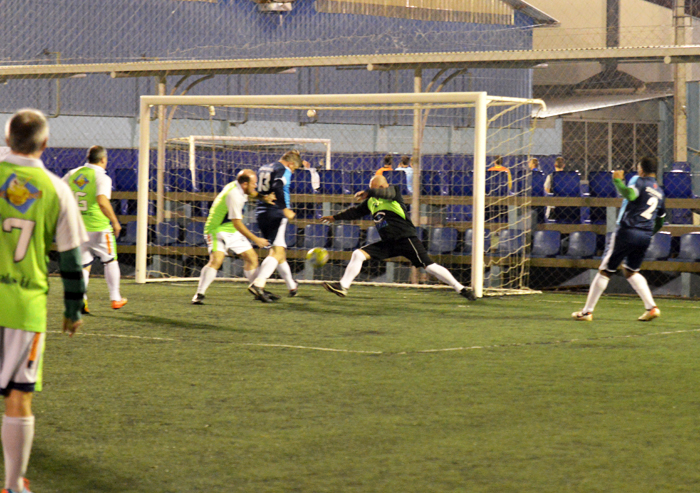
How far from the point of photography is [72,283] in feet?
12.7

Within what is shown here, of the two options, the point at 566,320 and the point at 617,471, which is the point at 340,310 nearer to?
the point at 566,320

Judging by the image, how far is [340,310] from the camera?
1103 cm

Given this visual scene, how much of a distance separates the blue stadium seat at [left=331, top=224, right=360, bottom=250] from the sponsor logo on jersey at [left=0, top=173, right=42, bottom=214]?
11.2 metres

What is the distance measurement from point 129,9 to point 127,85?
1989 millimetres

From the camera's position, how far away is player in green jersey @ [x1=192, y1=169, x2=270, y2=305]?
11180mm

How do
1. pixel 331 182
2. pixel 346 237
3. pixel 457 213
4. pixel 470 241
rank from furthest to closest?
pixel 331 182
pixel 346 237
pixel 457 213
pixel 470 241

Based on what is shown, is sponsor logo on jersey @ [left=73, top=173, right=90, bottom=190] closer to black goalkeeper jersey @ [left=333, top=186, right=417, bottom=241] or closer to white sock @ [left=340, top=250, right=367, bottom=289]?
black goalkeeper jersey @ [left=333, top=186, right=417, bottom=241]

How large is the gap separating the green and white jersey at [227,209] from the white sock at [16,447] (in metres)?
7.44

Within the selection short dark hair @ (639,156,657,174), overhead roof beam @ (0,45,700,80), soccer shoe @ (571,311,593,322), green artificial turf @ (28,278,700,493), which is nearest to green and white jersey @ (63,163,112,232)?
green artificial turf @ (28,278,700,493)

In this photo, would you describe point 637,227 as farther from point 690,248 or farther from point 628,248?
point 690,248

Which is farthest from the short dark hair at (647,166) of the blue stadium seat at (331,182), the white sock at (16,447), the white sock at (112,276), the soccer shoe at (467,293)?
the white sock at (16,447)

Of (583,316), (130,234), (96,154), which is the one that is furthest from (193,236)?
(583,316)

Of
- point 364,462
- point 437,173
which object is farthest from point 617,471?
point 437,173

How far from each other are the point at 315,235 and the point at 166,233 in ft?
7.62
